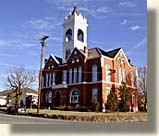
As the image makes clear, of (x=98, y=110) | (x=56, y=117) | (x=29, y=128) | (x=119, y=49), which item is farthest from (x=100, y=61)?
(x=29, y=128)

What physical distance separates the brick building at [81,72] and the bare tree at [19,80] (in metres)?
0.20

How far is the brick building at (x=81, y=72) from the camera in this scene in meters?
3.31

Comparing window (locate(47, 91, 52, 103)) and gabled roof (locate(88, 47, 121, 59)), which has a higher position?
gabled roof (locate(88, 47, 121, 59))

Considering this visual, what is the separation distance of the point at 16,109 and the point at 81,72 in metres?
0.78

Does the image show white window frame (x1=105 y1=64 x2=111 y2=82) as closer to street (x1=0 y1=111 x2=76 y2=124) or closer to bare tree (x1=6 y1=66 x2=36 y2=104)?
street (x1=0 y1=111 x2=76 y2=124)

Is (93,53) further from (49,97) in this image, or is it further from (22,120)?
(22,120)

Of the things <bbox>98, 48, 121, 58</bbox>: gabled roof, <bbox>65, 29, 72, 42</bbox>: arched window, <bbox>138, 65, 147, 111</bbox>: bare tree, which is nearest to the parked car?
<bbox>65, 29, 72, 42</bbox>: arched window

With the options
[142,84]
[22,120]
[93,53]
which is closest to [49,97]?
[22,120]

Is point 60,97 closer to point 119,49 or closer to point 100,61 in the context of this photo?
point 100,61

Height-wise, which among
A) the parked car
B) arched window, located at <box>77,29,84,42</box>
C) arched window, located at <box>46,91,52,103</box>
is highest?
arched window, located at <box>77,29,84,42</box>

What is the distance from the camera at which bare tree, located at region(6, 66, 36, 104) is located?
3.13 m

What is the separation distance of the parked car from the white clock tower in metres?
0.68

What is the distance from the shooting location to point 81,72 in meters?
3.35

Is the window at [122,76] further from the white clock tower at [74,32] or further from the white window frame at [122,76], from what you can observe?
the white clock tower at [74,32]
